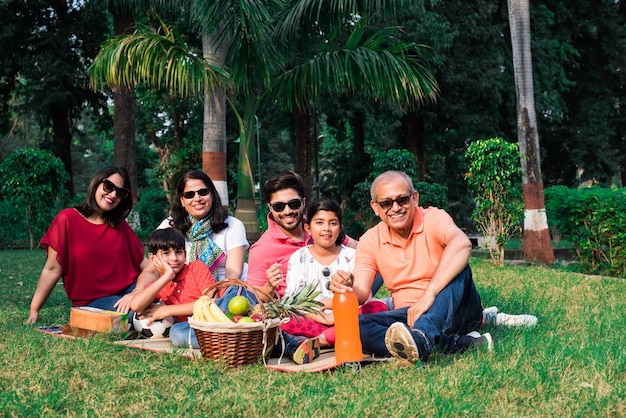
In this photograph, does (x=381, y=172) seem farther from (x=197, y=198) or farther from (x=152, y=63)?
(x=197, y=198)

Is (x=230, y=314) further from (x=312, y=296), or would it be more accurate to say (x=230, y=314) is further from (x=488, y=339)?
(x=488, y=339)

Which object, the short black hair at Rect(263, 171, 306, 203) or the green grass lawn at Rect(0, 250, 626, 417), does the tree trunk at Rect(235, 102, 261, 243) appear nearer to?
the short black hair at Rect(263, 171, 306, 203)

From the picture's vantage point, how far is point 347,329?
4113mm

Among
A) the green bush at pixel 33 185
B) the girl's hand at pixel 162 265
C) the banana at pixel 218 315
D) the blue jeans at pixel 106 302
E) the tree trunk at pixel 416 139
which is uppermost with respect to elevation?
the tree trunk at pixel 416 139

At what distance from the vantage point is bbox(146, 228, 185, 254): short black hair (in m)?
4.96

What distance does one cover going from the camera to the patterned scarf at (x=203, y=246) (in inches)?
211

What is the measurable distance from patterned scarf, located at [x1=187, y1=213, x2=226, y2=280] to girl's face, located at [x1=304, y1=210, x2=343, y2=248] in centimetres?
100

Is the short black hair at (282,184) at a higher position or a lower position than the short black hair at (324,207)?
higher

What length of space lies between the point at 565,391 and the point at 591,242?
663 cm

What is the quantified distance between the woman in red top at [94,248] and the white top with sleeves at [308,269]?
5.46ft

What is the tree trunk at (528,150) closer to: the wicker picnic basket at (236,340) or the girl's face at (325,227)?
the girl's face at (325,227)

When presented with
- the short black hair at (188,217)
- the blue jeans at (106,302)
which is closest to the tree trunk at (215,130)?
the blue jeans at (106,302)

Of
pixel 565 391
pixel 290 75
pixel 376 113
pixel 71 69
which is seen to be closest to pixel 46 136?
pixel 71 69

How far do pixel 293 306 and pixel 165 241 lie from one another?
1.29 m
